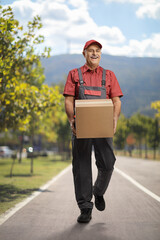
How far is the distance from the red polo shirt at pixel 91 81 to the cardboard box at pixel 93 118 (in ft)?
1.27

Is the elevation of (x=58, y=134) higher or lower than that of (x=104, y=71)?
lower

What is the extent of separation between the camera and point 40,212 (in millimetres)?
5570

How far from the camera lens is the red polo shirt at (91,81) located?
4602 mm

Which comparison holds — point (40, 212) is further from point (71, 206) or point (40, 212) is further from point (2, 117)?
point (2, 117)

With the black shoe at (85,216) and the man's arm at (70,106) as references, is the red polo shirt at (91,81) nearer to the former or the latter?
the man's arm at (70,106)

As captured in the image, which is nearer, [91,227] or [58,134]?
[91,227]

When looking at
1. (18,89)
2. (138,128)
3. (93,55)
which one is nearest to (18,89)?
(18,89)

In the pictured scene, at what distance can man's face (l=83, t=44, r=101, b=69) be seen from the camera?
468cm

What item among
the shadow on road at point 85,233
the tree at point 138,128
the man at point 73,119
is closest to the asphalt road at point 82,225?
the shadow on road at point 85,233

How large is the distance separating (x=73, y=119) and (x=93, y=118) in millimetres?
379

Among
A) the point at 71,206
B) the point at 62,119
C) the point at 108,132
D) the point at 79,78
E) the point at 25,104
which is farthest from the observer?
the point at 62,119

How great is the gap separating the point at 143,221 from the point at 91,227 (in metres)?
0.77

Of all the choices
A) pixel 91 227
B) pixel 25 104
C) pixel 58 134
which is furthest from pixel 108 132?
pixel 58 134

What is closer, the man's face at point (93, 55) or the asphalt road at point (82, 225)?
the asphalt road at point (82, 225)
